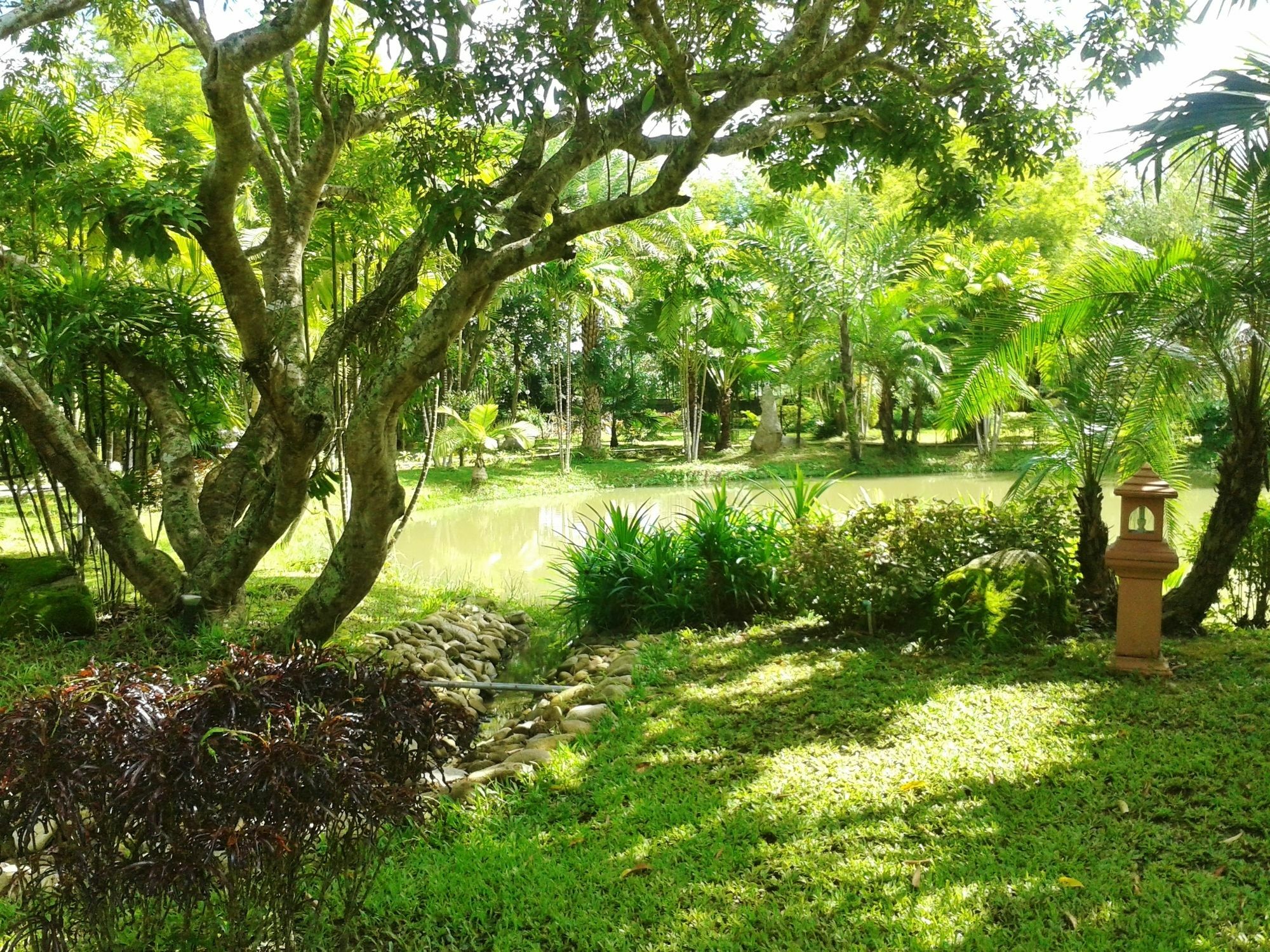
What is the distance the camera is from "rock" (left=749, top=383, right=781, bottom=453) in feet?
95.1

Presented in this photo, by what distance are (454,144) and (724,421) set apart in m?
24.3

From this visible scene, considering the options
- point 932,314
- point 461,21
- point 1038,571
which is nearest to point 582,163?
point 461,21

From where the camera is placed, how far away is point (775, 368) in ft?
90.8

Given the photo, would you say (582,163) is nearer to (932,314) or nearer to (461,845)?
(461,845)

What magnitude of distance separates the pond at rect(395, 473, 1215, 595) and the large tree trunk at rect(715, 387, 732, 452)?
573cm

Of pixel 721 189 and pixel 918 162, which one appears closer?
pixel 918 162

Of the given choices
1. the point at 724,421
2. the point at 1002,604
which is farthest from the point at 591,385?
the point at 1002,604

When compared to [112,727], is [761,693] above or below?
below

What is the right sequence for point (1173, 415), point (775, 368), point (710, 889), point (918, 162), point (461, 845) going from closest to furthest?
point (710, 889) < point (461, 845) < point (918, 162) < point (1173, 415) < point (775, 368)

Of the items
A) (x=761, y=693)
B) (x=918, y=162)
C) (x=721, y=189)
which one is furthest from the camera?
(x=721, y=189)

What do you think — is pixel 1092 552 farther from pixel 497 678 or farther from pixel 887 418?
pixel 887 418

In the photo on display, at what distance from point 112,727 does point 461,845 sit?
1662 millimetres

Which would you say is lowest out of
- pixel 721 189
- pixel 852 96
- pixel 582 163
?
pixel 582 163

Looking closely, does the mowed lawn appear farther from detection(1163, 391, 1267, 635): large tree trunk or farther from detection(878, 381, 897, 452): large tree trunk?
detection(878, 381, 897, 452): large tree trunk
